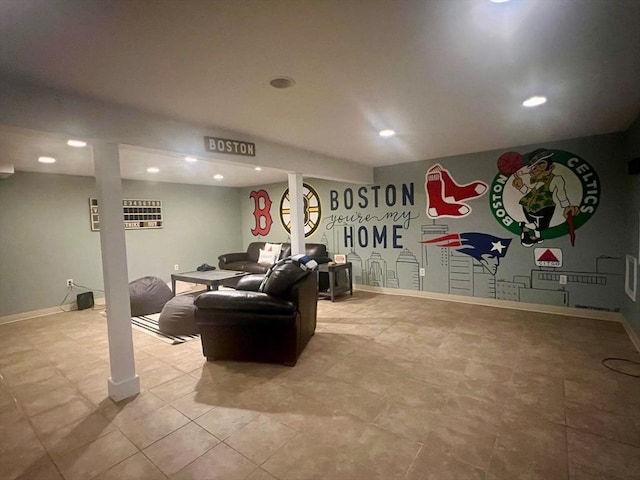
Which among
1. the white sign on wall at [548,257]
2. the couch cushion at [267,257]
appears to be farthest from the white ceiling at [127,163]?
the white sign on wall at [548,257]

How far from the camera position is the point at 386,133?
11.4 ft

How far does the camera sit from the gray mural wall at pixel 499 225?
3.91 m

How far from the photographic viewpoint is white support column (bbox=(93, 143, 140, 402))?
7.89 ft

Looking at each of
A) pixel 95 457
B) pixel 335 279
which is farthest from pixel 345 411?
pixel 335 279

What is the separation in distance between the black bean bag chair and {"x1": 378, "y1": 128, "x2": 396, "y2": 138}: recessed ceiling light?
12.9 feet

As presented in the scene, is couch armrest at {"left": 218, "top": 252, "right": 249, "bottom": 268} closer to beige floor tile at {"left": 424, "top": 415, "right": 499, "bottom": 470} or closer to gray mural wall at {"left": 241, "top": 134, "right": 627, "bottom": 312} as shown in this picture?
gray mural wall at {"left": 241, "top": 134, "right": 627, "bottom": 312}

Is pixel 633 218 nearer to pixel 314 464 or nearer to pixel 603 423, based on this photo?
pixel 603 423

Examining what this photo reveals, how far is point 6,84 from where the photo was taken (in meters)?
1.94

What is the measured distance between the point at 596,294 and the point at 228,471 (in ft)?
14.8

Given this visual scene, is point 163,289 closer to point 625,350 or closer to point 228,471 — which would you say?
point 228,471

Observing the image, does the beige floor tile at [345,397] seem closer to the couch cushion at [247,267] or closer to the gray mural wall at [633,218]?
the gray mural wall at [633,218]

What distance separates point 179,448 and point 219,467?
0.32 meters

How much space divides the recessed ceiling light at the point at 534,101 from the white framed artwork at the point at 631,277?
1921 millimetres

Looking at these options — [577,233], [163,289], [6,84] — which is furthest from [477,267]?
[6,84]
